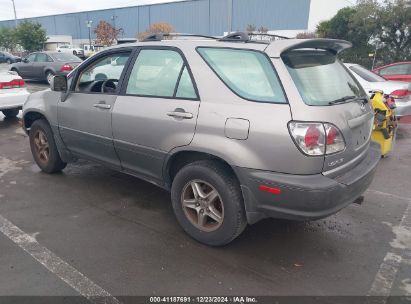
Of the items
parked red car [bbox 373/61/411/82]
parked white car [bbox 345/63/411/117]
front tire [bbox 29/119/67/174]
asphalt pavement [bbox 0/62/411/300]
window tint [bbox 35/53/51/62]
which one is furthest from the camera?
window tint [bbox 35/53/51/62]

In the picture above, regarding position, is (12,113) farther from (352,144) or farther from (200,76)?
(352,144)

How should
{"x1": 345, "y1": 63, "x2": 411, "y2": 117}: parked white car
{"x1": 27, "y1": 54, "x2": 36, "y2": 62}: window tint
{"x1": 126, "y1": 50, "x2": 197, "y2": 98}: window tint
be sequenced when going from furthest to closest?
1. {"x1": 27, "y1": 54, "x2": 36, "y2": 62}: window tint
2. {"x1": 345, "y1": 63, "x2": 411, "y2": 117}: parked white car
3. {"x1": 126, "y1": 50, "x2": 197, "y2": 98}: window tint

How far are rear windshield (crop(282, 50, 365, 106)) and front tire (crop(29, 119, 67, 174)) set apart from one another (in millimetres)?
Result: 3300

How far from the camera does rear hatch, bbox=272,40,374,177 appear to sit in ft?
8.52

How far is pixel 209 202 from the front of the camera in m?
3.06

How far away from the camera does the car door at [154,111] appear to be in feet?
10.1

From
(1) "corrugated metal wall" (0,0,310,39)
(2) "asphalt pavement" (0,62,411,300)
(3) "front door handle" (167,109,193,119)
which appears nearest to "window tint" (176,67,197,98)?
(3) "front door handle" (167,109,193,119)

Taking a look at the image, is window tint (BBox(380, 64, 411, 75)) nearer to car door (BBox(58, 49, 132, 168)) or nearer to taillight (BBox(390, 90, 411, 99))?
taillight (BBox(390, 90, 411, 99))

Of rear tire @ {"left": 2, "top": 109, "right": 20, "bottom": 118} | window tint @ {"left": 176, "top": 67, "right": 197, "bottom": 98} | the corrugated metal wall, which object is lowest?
rear tire @ {"left": 2, "top": 109, "right": 20, "bottom": 118}

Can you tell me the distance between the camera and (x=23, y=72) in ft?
51.0

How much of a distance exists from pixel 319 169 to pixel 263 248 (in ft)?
3.22

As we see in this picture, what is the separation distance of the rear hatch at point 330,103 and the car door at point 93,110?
1825 millimetres

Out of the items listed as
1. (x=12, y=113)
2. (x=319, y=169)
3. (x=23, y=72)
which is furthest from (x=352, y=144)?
(x=23, y=72)

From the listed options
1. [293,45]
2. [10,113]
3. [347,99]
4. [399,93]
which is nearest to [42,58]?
[10,113]
